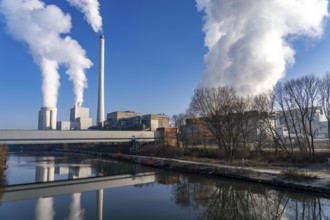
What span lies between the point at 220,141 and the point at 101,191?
76.8ft

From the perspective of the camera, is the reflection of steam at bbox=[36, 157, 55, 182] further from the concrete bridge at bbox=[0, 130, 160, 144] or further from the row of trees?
the row of trees

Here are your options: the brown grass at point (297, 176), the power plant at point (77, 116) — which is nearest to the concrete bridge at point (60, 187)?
the brown grass at point (297, 176)

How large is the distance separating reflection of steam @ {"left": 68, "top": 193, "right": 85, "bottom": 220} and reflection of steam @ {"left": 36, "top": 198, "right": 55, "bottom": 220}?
3.57ft

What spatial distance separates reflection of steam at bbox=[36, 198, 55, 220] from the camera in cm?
1438

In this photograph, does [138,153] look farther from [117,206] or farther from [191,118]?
[117,206]

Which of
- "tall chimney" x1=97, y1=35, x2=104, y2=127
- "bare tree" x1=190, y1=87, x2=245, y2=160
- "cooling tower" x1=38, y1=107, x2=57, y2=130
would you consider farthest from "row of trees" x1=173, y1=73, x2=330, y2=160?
"cooling tower" x1=38, y1=107, x2=57, y2=130

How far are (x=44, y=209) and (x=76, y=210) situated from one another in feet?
7.12

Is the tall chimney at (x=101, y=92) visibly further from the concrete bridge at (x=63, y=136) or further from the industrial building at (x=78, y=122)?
the industrial building at (x=78, y=122)

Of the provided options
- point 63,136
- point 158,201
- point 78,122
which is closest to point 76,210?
point 158,201

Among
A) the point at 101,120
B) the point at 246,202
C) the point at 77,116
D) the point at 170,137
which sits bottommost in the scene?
the point at 246,202

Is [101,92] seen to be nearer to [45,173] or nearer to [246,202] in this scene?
[45,173]

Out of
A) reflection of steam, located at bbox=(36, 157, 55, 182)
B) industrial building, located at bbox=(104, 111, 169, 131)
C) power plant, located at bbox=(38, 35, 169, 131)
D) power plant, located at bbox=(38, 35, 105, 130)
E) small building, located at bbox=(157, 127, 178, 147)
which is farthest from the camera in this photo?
industrial building, located at bbox=(104, 111, 169, 131)

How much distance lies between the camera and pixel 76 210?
51.4 feet

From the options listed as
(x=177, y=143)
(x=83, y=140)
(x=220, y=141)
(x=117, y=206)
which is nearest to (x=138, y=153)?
(x=177, y=143)
